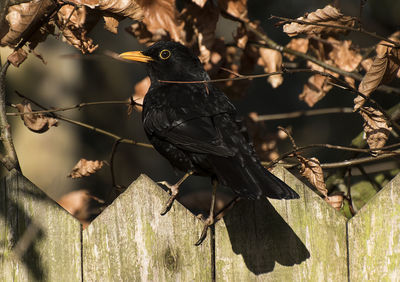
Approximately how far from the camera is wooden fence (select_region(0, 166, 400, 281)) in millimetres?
2527

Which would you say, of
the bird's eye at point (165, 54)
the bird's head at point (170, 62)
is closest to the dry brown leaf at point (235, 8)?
the bird's head at point (170, 62)

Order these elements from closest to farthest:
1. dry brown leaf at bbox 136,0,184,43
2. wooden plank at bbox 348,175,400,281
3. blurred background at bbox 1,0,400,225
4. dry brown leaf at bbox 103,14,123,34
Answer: wooden plank at bbox 348,175,400,281 → dry brown leaf at bbox 103,14,123,34 → dry brown leaf at bbox 136,0,184,43 → blurred background at bbox 1,0,400,225

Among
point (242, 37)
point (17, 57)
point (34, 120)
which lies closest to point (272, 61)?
point (242, 37)

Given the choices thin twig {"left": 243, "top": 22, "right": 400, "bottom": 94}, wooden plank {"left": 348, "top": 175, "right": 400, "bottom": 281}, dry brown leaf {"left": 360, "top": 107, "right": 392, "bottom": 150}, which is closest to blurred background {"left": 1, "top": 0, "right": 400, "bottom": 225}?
thin twig {"left": 243, "top": 22, "right": 400, "bottom": 94}

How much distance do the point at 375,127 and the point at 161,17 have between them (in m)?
1.51

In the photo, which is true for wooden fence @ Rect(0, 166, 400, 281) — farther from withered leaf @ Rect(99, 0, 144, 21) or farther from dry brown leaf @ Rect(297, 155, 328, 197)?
withered leaf @ Rect(99, 0, 144, 21)

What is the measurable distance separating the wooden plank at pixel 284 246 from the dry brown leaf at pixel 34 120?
1352mm

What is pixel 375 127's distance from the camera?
310cm

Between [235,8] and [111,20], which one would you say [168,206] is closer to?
[111,20]

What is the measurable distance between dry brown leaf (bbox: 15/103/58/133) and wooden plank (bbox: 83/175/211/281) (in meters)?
1.12

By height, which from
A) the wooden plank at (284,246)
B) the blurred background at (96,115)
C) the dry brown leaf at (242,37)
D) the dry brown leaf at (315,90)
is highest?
the dry brown leaf at (242,37)

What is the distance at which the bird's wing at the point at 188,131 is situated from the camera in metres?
3.33

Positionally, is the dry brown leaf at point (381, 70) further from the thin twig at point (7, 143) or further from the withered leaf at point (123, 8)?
the thin twig at point (7, 143)

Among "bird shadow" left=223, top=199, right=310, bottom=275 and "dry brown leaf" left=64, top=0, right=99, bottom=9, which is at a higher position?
"dry brown leaf" left=64, top=0, right=99, bottom=9
